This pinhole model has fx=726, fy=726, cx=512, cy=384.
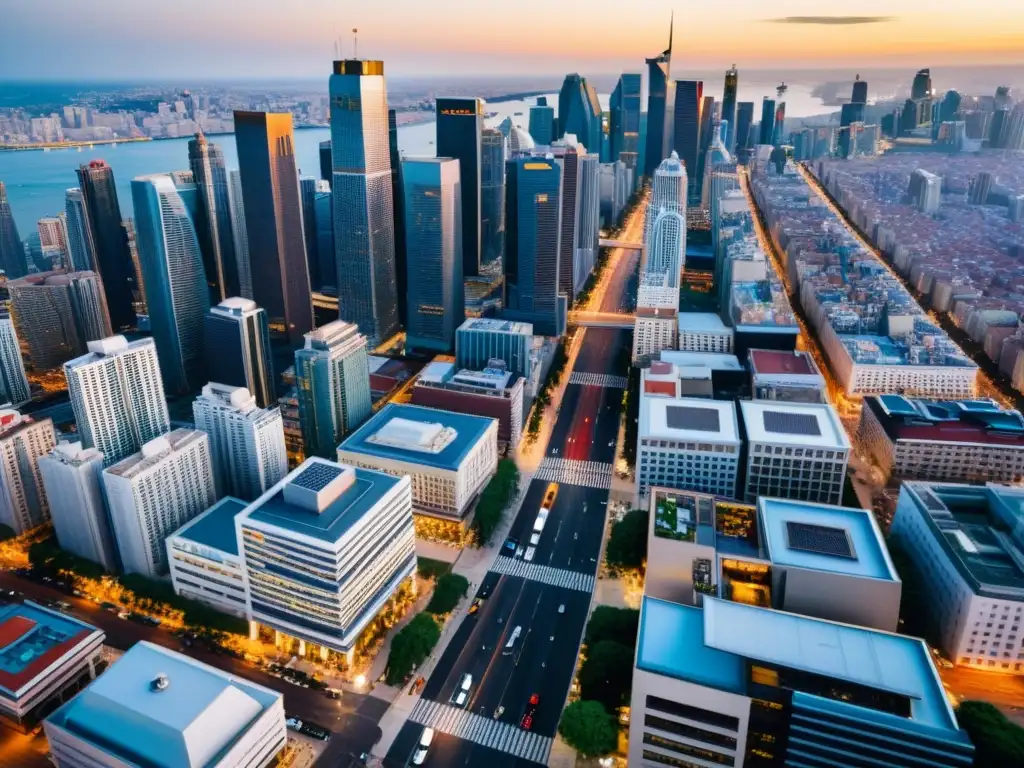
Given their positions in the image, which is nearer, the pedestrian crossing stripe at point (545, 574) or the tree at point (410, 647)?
the tree at point (410, 647)

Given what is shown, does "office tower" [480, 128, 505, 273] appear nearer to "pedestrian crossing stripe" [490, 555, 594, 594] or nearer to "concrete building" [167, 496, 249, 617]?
"pedestrian crossing stripe" [490, 555, 594, 594]

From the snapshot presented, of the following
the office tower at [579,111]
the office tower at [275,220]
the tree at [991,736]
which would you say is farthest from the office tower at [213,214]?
the office tower at [579,111]

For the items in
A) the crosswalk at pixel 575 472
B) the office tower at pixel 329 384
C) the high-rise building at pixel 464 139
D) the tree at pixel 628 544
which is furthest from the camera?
the high-rise building at pixel 464 139

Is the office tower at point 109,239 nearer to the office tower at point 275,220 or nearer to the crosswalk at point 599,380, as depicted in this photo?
the office tower at point 275,220

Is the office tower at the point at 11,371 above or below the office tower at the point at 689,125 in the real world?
below

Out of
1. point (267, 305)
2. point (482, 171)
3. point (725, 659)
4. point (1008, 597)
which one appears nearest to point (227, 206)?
point (267, 305)

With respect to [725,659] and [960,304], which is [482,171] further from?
[725,659]

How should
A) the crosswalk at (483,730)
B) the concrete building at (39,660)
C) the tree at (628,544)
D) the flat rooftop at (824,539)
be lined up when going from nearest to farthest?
1. the crosswalk at (483,730)
2. the concrete building at (39,660)
3. the flat rooftop at (824,539)
4. the tree at (628,544)
